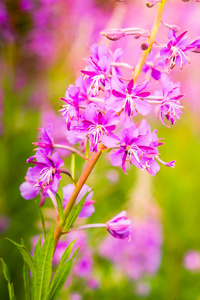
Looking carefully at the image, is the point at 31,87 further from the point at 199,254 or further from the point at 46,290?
the point at 46,290

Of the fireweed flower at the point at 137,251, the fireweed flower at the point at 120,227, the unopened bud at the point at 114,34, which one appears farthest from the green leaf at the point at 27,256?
the fireweed flower at the point at 137,251

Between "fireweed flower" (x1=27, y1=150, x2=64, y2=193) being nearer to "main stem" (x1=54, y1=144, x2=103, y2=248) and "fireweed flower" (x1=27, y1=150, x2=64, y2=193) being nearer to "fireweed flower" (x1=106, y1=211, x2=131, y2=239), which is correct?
"main stem" (x1=54, y1=144, x2=103, y2=248)

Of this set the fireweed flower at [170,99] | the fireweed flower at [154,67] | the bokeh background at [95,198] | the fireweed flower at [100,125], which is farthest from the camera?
the bokeh background at [95,198]

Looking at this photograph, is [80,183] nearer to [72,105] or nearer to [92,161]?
[92,161]

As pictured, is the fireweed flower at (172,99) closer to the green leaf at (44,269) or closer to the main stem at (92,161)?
the main stem at (92,161)

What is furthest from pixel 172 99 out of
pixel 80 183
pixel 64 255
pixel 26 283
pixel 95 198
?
pixel 95 198

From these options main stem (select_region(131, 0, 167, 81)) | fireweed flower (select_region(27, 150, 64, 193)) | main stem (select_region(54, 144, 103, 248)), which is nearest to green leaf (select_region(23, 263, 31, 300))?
main stem (select_region(54, 144, 103, 248))
